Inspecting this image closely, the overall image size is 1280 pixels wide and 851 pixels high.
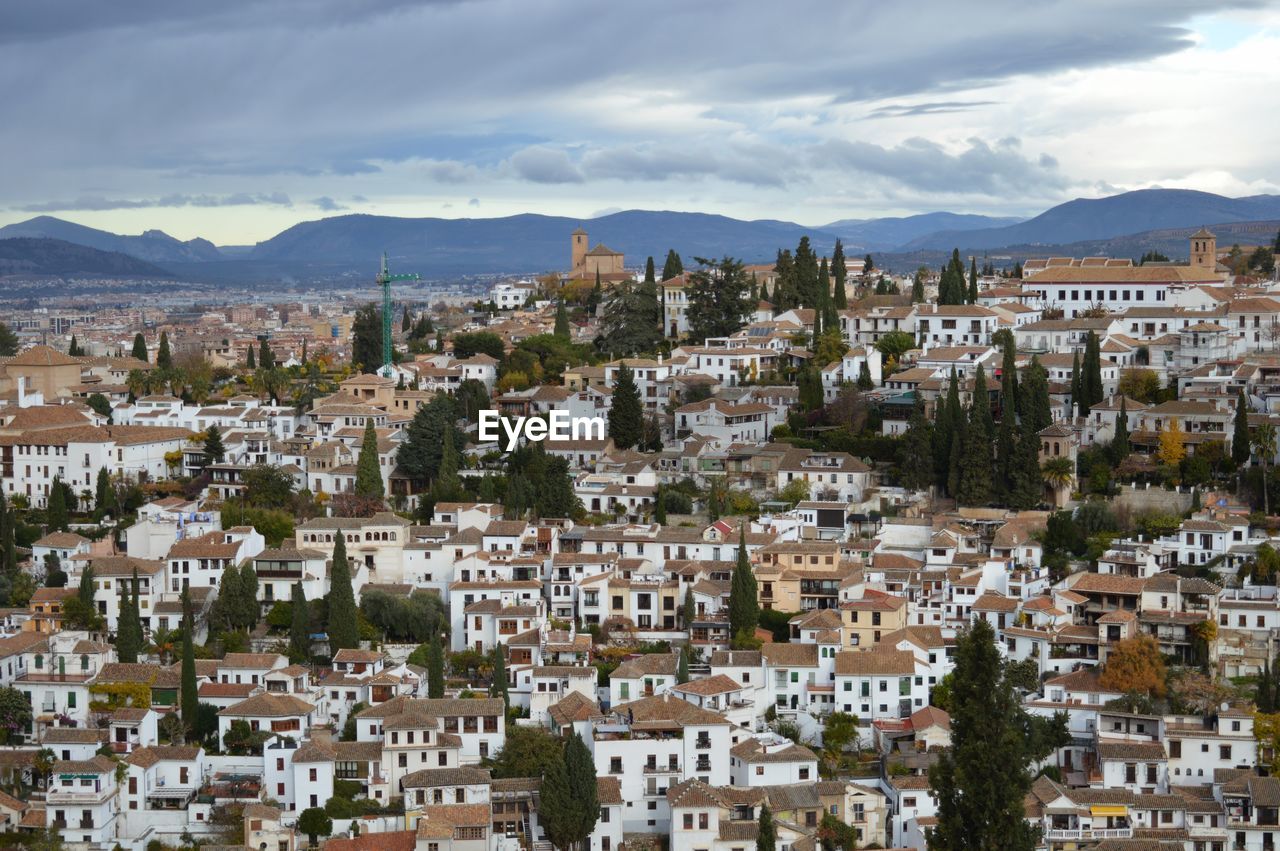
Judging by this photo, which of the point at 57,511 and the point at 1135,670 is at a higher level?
the point at 57,511

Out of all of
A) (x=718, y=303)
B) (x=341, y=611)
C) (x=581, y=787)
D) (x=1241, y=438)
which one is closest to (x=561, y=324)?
(x=718, y=303)

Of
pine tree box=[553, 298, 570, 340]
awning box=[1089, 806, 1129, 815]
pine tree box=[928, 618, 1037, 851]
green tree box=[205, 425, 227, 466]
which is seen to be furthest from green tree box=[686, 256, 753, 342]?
pine tree box=[928, 618, 1037, 851]

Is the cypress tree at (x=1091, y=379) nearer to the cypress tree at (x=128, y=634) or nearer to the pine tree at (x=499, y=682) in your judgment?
the pine tree at (x=499, y=682)

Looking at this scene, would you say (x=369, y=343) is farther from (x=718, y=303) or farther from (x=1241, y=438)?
(x=1241, y=438)

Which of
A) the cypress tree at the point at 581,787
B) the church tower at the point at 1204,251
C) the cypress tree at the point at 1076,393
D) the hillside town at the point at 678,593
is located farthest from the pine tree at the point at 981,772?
the church tower at the point at 1204,251

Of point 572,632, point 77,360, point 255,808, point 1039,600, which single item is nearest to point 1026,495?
point 1039,600

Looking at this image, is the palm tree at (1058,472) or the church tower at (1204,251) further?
the church tower at (1204,251)
